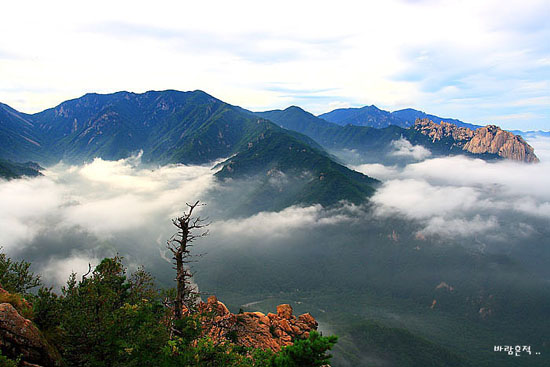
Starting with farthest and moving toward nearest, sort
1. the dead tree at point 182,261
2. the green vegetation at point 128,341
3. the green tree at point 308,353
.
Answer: the dead tree at point 182,261 < the green vegetation at point 128,341 < the green tree at point 308,353

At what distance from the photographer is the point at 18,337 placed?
23.6 m

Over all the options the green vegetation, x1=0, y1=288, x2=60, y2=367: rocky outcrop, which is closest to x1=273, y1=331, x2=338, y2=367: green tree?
the green vegetation

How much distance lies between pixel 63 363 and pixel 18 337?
4545mm

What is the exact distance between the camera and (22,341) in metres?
23.6

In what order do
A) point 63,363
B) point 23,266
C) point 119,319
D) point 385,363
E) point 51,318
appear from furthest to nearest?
1. point 385,363
2. point 23,266
3. point 51,318
4. point 119,319
5. point 63,363

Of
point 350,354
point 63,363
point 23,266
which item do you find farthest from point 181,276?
point 350,354

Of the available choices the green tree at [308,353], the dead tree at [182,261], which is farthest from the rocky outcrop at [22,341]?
the green tree at [308,353]

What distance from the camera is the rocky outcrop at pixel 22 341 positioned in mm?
22969

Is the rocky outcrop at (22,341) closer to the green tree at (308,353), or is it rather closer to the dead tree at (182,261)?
the dead tree at (182,261)

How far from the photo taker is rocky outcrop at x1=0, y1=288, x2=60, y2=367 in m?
23.0

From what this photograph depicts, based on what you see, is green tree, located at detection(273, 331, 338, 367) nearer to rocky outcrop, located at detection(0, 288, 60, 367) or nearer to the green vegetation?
the green vegetation

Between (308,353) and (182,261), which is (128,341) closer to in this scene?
Answer: (182,261)

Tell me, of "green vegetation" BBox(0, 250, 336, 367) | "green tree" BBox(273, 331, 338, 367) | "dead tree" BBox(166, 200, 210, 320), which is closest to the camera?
"green tree" BBox(273, 331, 338, 367)

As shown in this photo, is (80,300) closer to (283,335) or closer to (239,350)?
(239,350)
